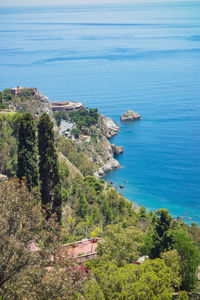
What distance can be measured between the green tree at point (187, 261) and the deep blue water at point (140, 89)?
93.9 feet

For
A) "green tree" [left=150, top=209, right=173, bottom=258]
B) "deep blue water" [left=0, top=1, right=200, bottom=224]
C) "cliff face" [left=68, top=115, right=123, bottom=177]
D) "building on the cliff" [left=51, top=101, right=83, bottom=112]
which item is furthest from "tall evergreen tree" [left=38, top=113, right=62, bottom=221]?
"building on the cliff" [left=51, top=101, right=83, bottom=112]

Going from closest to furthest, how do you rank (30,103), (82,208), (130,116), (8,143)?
1. (82,208)
2. (8,143)
3. (30,103)
4. (130,116)

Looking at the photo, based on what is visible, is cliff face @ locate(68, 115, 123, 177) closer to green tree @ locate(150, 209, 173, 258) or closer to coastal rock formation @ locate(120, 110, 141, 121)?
coastal rock formation @ locate(120, 110, 141, 121)

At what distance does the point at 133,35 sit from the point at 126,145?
130720 millimetres

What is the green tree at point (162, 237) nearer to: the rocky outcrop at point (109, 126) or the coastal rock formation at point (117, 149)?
the coastal rock formation at point (117, 149)

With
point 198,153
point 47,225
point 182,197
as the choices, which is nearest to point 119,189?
point 182,197

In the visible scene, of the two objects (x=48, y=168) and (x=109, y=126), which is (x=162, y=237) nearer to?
(x=48, y=168)

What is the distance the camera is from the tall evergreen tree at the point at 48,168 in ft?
66.1

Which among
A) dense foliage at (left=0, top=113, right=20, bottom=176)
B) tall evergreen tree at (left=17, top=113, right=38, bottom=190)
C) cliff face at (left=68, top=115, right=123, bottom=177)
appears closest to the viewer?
tall evergreen tree at (left=17, top=113, right=38, bottom=190)

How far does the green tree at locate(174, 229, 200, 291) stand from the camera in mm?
13406

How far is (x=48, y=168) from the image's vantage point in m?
20.3

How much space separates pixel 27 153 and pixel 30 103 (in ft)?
96.9

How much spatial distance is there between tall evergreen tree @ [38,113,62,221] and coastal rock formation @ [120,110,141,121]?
57724mm

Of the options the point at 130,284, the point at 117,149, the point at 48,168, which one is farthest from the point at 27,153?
the point at 117,149
